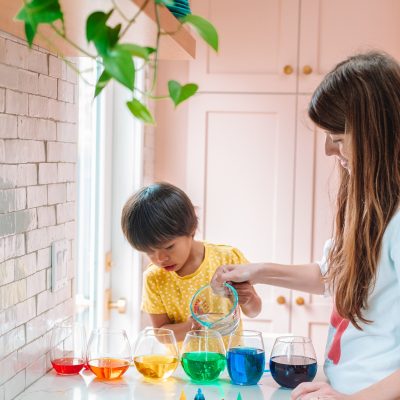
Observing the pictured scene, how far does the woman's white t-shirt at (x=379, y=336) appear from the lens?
4.27 feet


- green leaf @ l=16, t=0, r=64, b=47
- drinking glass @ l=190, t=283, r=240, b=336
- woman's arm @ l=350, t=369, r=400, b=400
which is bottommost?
woman's arm @ l=350, t=369, r=400, b=400

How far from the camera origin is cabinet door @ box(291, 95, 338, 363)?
9.89ft

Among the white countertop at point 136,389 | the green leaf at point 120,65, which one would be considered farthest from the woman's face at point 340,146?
the green leaf at point 120,65

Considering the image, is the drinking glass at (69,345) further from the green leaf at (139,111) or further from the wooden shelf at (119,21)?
the green leaf at (139,111)

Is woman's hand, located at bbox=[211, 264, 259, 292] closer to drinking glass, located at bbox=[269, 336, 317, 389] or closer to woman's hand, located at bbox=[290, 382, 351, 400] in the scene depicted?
drinking glass, located at bbox=[269, 336, 317, 389]

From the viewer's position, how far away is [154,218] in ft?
5.80

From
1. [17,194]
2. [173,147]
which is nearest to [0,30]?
[17,194]

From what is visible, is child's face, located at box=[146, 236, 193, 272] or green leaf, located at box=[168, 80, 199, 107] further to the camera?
child's face, located at box=[146, 236, 193, 272]

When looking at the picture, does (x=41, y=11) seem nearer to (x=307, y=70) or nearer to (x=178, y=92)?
(x=178, y=92)

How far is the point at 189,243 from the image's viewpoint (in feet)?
6.20

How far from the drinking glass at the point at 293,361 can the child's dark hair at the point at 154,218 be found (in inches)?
17.3

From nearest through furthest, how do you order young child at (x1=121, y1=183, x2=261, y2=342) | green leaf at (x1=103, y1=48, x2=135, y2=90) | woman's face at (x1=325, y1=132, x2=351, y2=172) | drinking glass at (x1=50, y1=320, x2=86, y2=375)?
green leaf at (x1=103, y1=48, x2=135, y2=90), woman's face at (x1=325, y1=132, x2=351, y2=172), drinking glass at (x1=50, y1=320, x2=86, y2=375), young child at (x1=121, y1=183, x2=261, y2=342)

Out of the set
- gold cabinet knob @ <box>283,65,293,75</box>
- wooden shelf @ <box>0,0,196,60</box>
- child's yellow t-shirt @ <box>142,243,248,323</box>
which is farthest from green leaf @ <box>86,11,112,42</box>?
gold cabinet knob @ <box>283,65,293,75</box>

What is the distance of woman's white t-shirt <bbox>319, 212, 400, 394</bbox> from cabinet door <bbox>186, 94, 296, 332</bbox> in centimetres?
164
